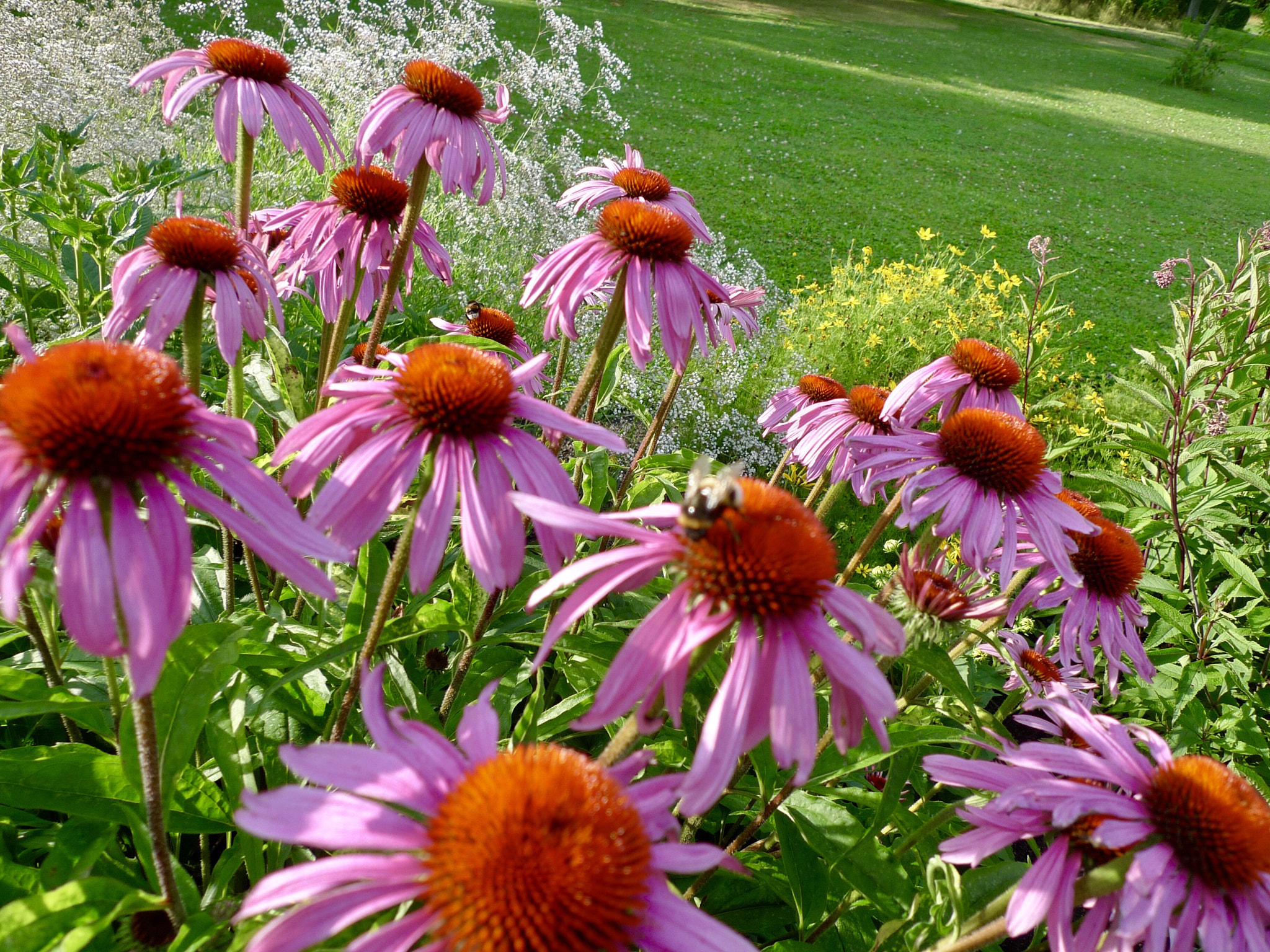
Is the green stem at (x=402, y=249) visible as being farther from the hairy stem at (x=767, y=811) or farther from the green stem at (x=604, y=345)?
the hairy stem at (x=767, y=811)

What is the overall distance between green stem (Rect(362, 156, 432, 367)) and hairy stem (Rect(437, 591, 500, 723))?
563mm

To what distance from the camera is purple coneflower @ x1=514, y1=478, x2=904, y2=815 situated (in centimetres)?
88

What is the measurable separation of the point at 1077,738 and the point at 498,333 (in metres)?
1.74

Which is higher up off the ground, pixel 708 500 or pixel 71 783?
pixel 708 500

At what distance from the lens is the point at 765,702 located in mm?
923

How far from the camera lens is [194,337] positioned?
4.25 ft

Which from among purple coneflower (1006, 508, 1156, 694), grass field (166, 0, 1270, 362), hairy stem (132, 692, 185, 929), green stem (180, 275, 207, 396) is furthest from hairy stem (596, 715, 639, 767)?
grass field (166, 0, 1270, 362)

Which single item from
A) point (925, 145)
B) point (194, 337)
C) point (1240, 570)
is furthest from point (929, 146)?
point (194, 337)

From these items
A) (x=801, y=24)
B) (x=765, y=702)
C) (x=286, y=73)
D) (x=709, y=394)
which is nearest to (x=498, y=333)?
(x=286, y=73)

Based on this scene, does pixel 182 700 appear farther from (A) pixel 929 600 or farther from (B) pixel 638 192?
(B) pixel 638 192

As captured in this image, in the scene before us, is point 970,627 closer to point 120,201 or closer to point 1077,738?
point 1077,738

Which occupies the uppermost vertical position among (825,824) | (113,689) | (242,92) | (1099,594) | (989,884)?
(242,92)

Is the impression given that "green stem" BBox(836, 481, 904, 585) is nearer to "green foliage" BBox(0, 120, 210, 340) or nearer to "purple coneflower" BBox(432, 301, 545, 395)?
"purple coneflower" BBox(432, 301, 545, 395)

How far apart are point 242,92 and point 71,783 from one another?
146cm
